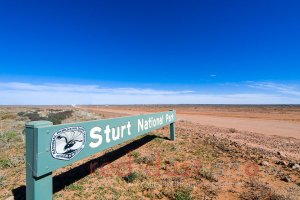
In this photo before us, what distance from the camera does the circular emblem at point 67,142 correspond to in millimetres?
2592

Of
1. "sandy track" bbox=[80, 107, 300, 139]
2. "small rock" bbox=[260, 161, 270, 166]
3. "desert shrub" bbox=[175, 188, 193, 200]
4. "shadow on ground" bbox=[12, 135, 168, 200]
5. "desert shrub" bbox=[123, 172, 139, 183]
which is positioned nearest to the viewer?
"desert shrub" bbox=[175, 188, 193, 200]

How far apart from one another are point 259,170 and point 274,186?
40.2 inches

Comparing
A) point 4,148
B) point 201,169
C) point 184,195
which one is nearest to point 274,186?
→ point 201,169

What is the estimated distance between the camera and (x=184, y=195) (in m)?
3.86

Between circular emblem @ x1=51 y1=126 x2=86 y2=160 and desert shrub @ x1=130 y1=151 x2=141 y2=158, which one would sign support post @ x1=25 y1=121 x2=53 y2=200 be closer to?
circular emblem @ x1=51 y1=126 x2=86 y2=160

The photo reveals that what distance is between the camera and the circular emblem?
2.59 meters

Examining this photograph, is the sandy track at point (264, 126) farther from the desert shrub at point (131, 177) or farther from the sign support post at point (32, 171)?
the sign support post at point (32, 171)

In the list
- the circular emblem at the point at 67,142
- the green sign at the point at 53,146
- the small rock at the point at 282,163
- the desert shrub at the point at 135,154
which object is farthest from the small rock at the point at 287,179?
the circular emblem at the point at 67,142

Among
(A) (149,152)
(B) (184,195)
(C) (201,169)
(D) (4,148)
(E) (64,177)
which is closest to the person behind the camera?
(B) (184,195)

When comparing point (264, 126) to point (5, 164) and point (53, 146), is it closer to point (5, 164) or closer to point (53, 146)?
point (5, 164)

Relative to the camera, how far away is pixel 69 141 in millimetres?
2846

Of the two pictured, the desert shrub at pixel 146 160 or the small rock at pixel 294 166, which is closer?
the small rock at pixel 294 166

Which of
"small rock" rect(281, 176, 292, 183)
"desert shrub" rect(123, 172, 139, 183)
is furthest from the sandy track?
"desert shrub" rect(123, 172, 139, 183)

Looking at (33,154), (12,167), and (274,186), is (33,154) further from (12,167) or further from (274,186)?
(274,186)
